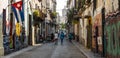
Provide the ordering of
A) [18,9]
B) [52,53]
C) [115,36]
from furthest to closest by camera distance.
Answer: [52,53], [18,9], [115,36]

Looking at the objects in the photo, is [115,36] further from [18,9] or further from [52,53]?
[18,9]

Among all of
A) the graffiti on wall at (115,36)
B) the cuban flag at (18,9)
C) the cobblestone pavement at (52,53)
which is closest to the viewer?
the graffiti on wall at (115,36)

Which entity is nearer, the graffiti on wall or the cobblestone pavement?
the graffiti on wall

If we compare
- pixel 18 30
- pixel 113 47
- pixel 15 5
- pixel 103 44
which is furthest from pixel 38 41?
pixel 113 47

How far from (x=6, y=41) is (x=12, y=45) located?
3.40 metres

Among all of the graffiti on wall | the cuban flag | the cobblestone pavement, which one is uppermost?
the cuban flag

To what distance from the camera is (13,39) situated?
3303cm

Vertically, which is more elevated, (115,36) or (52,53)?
(115,36)

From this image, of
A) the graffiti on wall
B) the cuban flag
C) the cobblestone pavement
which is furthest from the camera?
the cuban flag

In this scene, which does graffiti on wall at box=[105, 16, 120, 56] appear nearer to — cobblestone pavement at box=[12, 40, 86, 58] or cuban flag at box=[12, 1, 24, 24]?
cobblestone pavement at box=[12, 40, 86, 58]

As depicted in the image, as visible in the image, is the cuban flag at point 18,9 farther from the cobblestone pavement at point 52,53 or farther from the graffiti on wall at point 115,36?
the graffiti on wall at point 115,36

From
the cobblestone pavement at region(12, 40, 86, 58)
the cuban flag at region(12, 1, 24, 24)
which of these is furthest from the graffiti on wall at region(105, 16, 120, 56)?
the cuban flag at region(12, 1, 24, 24)

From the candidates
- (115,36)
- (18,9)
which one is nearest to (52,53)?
(18,9)

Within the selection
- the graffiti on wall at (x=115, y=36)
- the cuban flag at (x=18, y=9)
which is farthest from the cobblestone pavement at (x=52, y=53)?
the graffiti on wall at (x=115, y=36)
